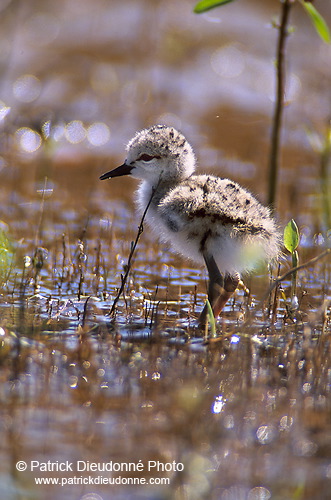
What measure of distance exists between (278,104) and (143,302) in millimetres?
1925

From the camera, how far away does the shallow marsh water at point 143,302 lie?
2.52 m

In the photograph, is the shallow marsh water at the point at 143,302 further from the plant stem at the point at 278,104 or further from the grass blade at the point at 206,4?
the grass blade at the point at 206,4

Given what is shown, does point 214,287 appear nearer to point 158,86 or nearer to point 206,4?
point 206,4

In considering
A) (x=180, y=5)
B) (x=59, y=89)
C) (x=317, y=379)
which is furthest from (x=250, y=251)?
(x=180, y=5)

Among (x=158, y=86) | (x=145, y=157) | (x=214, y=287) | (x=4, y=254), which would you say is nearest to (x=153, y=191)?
(x=145, y=157)

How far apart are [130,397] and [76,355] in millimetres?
499

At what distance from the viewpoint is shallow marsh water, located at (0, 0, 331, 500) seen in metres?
2.52

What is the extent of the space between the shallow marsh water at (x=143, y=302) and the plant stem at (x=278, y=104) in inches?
18.1

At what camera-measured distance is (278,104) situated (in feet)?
17.7

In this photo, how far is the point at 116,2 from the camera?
1133cm

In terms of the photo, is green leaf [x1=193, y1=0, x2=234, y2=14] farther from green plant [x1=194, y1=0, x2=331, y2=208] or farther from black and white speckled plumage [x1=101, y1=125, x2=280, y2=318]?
black and white speckled plumage [x1=101, y1=125, x2=280, y2=318]

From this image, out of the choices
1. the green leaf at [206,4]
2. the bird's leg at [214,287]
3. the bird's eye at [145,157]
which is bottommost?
the bird's leg at [214,287]

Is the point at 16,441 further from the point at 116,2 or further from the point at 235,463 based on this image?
the point at 116,2

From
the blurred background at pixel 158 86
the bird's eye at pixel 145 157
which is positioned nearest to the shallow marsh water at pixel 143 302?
the blurred background at pixel 158 86
